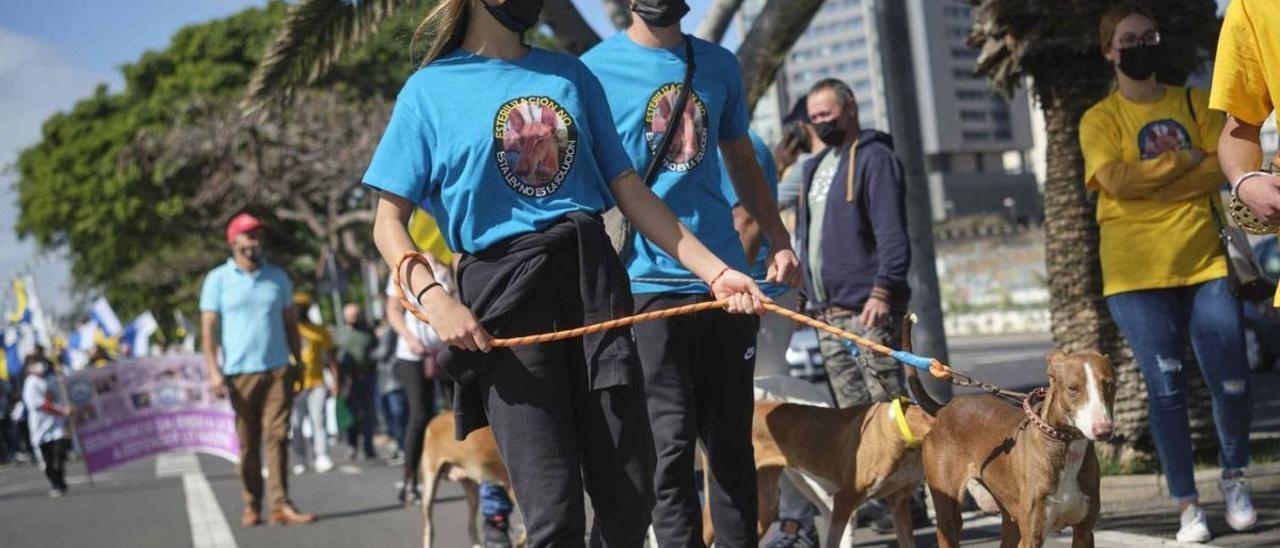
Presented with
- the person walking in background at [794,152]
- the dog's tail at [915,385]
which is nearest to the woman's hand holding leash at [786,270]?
the dog's tail at [915,385]

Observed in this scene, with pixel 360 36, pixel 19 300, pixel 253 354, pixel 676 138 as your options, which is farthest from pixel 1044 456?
pixel 19 300

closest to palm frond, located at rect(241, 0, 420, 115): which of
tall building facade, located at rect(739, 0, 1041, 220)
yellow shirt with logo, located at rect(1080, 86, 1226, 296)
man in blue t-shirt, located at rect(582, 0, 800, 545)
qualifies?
yellow shirt with logo, located at rect(1080, 86, 1226, 296)

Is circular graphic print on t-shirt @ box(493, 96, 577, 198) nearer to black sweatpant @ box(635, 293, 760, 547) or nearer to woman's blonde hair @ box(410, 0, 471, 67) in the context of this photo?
woman's blonde hair @ box(410, 0, 471, 67)

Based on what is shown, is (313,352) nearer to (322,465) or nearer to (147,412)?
(322,465)

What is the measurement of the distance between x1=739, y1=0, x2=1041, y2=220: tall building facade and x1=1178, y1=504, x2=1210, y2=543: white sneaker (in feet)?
348

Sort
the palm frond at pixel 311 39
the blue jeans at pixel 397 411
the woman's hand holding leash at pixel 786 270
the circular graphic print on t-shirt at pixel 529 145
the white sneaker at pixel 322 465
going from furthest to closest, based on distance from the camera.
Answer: the white sneaker at pixel 322 465, the blue jeans at pixel 397 411, the palm frond at pixel 311 39, the woman's hand holding leash at pixel 786 270, the circular graphic print on t-shirt at pixel 529 145

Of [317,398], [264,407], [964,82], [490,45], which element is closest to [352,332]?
[317,398]

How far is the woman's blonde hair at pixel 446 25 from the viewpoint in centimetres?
433

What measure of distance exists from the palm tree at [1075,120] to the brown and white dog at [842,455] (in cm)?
293

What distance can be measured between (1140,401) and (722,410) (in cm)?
430

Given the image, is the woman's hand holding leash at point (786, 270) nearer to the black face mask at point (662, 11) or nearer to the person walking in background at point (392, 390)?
the black face mask at point (662, 11)

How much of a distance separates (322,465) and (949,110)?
4413 inches

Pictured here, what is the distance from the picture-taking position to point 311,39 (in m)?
13.3

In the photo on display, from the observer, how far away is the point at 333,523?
1138cm
